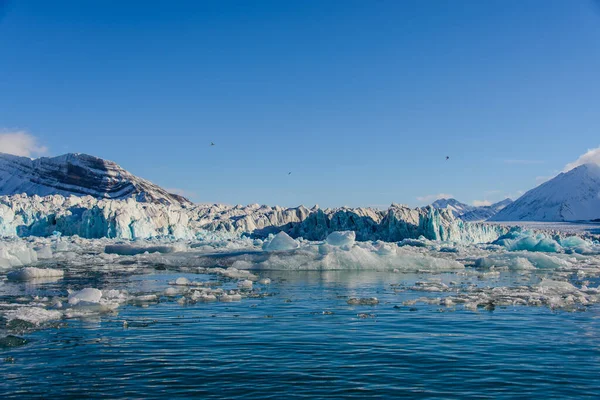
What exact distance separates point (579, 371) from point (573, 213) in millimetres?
180728

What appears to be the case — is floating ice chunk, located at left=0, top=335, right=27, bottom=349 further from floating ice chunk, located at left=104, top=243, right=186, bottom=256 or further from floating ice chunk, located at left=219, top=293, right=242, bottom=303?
floating ice chunk, located at left=104, top=243, right=186, bottom=256

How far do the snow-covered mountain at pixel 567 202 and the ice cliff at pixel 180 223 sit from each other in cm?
11404

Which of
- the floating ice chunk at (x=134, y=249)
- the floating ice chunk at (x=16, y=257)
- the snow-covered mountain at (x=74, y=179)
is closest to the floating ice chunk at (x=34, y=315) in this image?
the floating ice chunk at (x=16, y=257)

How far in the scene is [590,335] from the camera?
1111cm

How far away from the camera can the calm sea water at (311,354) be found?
745cm

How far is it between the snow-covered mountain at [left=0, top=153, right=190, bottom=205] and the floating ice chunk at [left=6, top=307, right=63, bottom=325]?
11420 centimetres

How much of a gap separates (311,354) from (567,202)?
18896 cm

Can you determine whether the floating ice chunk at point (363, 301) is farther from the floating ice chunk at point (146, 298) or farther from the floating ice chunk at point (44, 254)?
the floating ice chunk at point (44, 254)

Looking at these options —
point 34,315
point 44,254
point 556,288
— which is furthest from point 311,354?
point 44,254

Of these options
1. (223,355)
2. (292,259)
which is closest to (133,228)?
(292,259)

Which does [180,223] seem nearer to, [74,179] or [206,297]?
[206,297]

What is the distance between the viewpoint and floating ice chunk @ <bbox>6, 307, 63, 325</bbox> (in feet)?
38.4

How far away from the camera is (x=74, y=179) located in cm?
13812

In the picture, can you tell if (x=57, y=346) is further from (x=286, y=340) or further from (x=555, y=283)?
(x=555, y=283)
